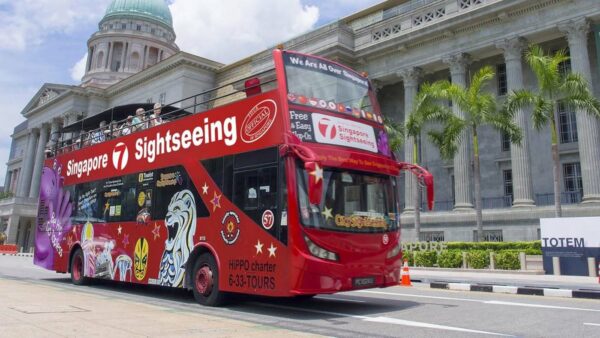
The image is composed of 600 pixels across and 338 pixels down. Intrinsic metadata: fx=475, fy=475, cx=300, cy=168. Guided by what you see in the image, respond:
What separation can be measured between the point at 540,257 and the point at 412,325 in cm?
1529

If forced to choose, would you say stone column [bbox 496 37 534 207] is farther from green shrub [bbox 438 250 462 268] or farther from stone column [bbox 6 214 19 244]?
stone column [bbox 6 214 19 244]

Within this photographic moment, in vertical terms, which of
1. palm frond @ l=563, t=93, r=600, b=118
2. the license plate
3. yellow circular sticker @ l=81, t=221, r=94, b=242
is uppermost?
palm frond @ l=563, t=93, r=600, b=118

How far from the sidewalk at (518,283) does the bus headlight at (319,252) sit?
23.3 ft

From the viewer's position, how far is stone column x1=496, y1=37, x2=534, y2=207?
26.3 meters

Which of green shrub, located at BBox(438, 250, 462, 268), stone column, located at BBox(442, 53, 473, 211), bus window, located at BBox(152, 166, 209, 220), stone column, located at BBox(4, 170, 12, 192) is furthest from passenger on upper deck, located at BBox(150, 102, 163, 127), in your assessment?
stone column, located at BBox(4, 170, 12, 192)

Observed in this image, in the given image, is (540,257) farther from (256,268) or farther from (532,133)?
(256,268)

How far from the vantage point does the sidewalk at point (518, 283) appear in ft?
40.0

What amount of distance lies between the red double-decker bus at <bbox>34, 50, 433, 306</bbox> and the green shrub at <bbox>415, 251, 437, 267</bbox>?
14583 mm

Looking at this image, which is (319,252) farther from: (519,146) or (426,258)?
(519,146)

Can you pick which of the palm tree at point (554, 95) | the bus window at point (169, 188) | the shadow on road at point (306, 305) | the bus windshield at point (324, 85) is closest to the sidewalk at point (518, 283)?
the shadow on road at point (306, 305)

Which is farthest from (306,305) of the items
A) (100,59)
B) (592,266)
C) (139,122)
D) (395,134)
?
(100,59)

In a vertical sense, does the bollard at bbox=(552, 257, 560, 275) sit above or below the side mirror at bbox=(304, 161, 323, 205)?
below

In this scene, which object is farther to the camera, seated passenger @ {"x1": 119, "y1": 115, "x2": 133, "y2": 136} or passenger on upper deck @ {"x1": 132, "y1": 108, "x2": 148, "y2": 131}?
seated passenger @ {"x1": 119, "y1": 115, "x2": 133, "y2": 136}

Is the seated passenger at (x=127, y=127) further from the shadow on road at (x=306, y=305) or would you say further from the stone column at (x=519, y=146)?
the stone column at (x=519, y=146)
